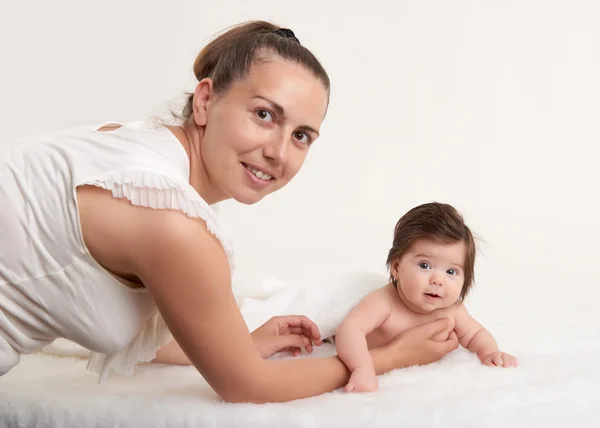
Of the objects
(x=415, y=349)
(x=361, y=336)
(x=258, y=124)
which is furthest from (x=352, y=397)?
(x=258, y=124)

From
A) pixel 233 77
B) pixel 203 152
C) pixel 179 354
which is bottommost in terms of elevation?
pixel 179 354

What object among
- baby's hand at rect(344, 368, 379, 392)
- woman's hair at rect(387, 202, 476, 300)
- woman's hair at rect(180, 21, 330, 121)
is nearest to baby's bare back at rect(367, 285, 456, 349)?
woman's hair at rect(387, 202, 476, 300)

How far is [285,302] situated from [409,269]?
0.57m

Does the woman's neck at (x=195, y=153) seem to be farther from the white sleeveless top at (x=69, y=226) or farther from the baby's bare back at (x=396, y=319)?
the baby's bare back at (x=396, y=319)

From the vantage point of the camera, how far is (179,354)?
2178 millimetres

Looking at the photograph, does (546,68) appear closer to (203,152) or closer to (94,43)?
(94,43)

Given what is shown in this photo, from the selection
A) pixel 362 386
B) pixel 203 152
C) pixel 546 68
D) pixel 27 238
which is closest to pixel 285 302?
pixel 362 386

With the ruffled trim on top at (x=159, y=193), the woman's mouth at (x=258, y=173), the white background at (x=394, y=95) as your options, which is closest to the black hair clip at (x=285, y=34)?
the woman's mouth at (x=258, y=173)

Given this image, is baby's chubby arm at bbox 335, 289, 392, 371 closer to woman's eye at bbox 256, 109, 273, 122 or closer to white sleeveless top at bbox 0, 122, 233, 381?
white sleeveless top at bbox 0, 122, 233, 381

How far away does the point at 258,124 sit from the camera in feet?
5.78

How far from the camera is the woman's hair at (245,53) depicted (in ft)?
5.96

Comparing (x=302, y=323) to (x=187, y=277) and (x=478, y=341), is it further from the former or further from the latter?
(x=187, y=277)

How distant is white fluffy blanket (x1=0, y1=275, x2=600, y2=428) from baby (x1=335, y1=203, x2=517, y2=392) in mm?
91

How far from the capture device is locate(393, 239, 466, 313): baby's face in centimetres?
217
